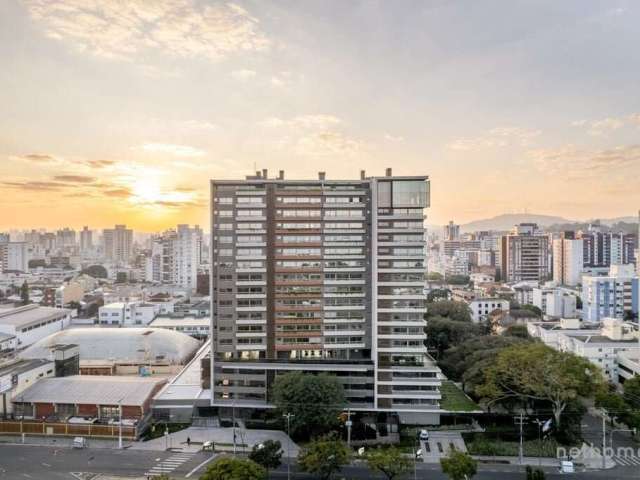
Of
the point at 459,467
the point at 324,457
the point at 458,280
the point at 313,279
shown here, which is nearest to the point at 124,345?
the point at 313,279

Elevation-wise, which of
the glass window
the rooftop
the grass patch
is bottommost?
the grass patch

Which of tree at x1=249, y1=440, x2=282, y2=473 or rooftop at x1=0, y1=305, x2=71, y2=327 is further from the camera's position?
rooftop at x1=0, y1=305, x2=71, y2=327

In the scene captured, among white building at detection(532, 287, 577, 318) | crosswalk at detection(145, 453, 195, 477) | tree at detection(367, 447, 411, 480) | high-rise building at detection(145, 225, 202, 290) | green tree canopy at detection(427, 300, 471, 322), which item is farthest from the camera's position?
high-rise building at detection(145, 225, 202, 290)

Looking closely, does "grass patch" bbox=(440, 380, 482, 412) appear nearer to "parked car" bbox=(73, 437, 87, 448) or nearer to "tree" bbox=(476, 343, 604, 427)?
"tree" bbox=(476, 343, 604, 427)

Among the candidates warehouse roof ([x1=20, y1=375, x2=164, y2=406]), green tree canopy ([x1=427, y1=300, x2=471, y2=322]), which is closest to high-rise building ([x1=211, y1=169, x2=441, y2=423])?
warehouse roof ([x1=20, y1=375, x2=164, y2=406])

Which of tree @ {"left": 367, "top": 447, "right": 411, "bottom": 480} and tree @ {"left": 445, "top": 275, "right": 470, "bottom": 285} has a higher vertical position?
tree @ {"left": 445, "top": 275, "right": 470, "bottom": 285}

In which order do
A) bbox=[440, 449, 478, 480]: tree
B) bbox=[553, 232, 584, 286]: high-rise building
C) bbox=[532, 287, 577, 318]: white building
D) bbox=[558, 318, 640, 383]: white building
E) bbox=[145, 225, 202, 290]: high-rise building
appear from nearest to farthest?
bbox=[440, 449, 478, 480]: tree → bbox=[558, 318, 640, 383]: white building → bbox=[532, 287, 577, 318]: white building → bbox=[553, 232, 584, 286]: high-rise building → bbox=[145, 225, 202, 290]: high-rise building

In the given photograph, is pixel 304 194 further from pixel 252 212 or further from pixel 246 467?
pixel 246 467

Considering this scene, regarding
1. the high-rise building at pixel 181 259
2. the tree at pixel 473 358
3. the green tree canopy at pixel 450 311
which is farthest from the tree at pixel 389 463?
the high-rise building at pixel 181 259
